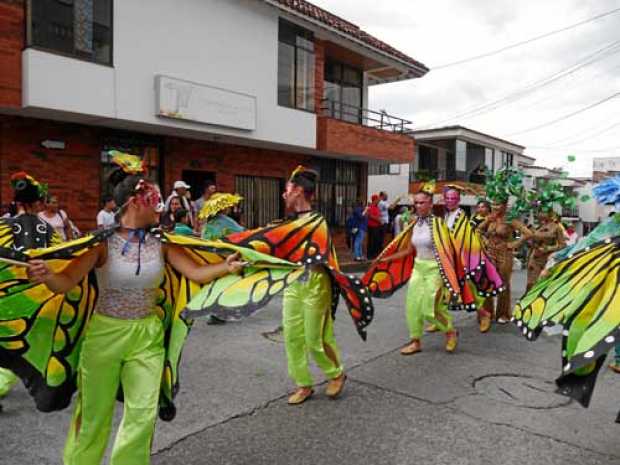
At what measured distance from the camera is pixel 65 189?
37.1 feet

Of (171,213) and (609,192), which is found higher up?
(609,192)

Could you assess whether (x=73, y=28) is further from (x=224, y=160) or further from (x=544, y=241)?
(x=544, y=241)

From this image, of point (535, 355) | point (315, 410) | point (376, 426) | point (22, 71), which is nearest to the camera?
point (376, 426)

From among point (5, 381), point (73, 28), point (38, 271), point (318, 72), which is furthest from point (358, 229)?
point (38, 271)

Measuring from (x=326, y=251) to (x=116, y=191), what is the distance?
1.77m

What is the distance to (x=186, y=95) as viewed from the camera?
11938mm

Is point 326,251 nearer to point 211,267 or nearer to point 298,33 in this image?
point 211,267

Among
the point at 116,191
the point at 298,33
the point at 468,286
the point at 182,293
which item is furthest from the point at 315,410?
the point at 298,33

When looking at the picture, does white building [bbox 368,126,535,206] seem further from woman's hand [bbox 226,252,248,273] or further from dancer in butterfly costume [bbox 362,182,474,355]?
woman's hand [bbox 226,252,248,273]

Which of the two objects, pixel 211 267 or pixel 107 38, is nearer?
pixel 211 267

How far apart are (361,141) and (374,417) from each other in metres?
13.5

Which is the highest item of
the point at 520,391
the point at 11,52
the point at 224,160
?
the point at 11,52

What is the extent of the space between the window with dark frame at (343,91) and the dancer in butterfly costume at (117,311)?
14650 mm

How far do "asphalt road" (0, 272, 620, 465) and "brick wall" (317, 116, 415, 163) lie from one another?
1049cm
